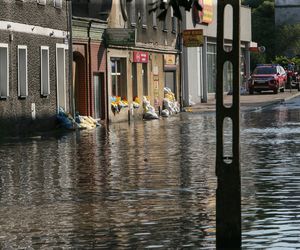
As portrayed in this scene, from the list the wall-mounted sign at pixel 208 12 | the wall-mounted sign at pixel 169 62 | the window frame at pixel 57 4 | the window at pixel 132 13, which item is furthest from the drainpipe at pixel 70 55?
the wall-mounted sign at pixel 208 12

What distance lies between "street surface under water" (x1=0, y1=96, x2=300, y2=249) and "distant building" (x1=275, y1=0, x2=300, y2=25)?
322 feet

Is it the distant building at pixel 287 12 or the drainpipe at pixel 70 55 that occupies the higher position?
the distant building at pixel 287 12

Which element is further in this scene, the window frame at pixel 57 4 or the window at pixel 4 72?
the window frame at pixel 57 4

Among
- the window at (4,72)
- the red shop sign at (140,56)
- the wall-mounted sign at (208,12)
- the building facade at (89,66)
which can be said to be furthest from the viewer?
the wall-mounted sign at (208,12)


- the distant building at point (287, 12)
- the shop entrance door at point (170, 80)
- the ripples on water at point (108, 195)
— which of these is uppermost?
the distant building at point (287, 12)

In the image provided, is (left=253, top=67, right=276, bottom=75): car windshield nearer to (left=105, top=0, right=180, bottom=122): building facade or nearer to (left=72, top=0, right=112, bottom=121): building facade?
(left=105, top=0, right=180, bottom=122): building facade

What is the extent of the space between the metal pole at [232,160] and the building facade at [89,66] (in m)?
32.8

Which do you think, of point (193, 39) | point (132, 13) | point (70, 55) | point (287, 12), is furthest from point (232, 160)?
point (287, 12)

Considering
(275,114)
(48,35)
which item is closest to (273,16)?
(275,114)

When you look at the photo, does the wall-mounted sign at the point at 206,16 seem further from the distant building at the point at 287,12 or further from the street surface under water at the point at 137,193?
the distant building at the point at 287,12

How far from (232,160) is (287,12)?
120 m

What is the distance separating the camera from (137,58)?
5225 cm

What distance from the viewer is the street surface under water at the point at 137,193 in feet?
39.5

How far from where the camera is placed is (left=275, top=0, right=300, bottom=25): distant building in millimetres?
129250
